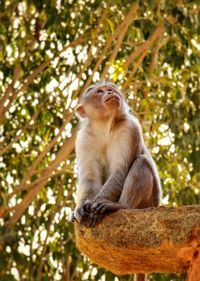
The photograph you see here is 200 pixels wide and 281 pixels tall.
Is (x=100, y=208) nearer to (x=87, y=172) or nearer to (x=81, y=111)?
(x=87, y=172)

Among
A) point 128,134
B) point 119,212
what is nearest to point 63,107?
point 128,134

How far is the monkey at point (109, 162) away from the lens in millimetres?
7031

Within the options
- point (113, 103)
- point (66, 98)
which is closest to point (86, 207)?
point (113, 103)

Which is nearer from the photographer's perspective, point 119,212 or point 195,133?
point 119,212

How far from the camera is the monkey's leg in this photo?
7.03m

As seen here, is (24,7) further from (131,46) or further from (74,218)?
(74,218)

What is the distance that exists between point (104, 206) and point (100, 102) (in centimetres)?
133

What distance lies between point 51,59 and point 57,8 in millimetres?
796

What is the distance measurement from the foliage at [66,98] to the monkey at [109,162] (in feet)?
12.1

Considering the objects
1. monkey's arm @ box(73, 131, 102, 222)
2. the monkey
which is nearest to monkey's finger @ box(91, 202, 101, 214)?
the monkey

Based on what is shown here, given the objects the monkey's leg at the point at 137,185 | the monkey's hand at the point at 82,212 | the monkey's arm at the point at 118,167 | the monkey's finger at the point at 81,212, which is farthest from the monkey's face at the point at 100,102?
the monkey's finger at the point at 81,212

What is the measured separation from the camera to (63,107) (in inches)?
476

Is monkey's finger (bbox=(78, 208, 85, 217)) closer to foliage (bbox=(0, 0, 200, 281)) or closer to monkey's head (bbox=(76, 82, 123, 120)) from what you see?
monkey's head (bbox=(76, 82, 123, 120))

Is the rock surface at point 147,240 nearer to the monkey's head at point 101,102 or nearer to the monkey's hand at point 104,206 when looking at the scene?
the monkey's hand at point 104,206
